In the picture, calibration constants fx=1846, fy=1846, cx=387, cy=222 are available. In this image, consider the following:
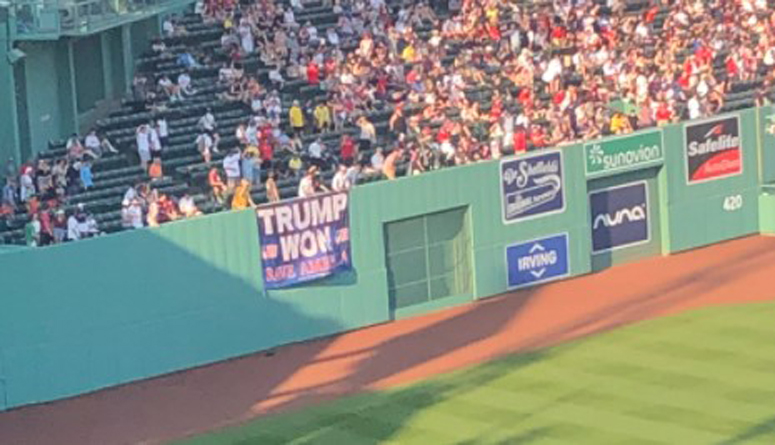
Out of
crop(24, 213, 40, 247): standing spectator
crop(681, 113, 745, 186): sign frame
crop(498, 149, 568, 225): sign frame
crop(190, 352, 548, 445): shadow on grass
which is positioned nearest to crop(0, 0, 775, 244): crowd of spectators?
crop(681, 113, 745, 186): sign frame

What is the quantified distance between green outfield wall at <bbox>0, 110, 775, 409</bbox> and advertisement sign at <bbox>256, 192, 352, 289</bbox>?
193 mm

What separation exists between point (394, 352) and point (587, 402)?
467 cm

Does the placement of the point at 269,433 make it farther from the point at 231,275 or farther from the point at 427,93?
the point at 427,93

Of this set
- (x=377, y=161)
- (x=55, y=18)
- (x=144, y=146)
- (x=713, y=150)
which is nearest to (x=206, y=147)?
(x=144, y=146)

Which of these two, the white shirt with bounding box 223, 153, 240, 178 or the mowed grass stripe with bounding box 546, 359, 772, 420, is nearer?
the mowed grass stripe with bounding box 546, 359, 772, 420

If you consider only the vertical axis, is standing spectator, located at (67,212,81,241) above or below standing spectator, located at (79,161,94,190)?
below

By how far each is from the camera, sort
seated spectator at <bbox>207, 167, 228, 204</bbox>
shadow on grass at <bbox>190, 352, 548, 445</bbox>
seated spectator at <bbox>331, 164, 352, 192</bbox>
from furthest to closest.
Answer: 1. seated spectator at <bbox>207, 167, 228, 204</bbox>
2. seated spectator at <bbox>331, 164, 352, 192</bbox>
3. shadow on grass at <bbox>190, 352, 548, 445</bbox>

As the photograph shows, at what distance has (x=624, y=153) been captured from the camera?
33.2 metres

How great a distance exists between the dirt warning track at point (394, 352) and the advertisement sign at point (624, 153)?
6.00 feet

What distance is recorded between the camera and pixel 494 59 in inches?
1548

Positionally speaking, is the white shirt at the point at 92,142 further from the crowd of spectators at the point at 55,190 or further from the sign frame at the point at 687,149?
the sign frame at the point at 687,149

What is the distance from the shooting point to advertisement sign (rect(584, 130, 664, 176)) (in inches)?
1294

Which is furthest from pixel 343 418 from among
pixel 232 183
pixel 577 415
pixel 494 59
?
pixel 494 59

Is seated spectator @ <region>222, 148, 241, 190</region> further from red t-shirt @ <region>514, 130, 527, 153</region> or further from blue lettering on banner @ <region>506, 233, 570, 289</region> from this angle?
red t-shirt @ <region>514, 130, 527, 153</region>
